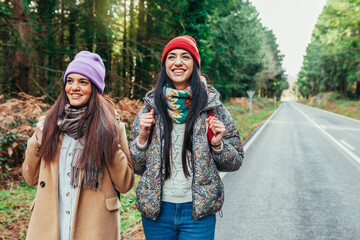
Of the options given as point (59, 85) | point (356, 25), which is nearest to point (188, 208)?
point (59, 85)

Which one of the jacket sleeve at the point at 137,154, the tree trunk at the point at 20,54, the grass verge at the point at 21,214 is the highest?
the tree trunk at the point at 20,54

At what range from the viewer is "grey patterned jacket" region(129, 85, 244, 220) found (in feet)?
6.08

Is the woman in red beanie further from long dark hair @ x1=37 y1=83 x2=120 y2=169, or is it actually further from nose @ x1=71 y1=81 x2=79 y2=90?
nose @ x1=71 y1=81 x2=79 y2=90

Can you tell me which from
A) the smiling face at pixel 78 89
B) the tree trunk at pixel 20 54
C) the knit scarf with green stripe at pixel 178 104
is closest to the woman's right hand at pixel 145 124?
the knit scarf with green stripe at pixel 178 104

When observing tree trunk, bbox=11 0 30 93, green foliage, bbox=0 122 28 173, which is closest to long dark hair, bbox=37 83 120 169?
green foliage, bbox=0 122 28 173

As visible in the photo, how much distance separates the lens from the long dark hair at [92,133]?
1874 mm

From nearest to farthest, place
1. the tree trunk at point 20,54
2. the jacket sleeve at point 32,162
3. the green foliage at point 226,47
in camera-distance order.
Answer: the jacket sleeve at point 32,162
the tree trunk at point 20,54
the green foliage at point 226,47

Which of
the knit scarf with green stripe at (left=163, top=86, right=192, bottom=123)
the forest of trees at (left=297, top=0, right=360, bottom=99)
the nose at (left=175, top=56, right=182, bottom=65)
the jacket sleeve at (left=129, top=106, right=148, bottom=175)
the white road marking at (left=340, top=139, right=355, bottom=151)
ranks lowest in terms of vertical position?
the white road marking at (left=340, top=139, right=355, bottom=151)

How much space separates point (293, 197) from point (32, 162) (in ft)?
15.8

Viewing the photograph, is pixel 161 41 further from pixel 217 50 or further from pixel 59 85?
pixel 217 50

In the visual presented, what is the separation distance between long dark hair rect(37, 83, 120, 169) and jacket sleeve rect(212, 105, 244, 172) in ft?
2.43

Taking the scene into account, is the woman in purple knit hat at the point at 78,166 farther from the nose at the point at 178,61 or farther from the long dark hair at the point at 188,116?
the nose at the point at 178,61

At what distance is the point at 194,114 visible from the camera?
191 cm

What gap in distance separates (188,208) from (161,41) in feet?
28.6
